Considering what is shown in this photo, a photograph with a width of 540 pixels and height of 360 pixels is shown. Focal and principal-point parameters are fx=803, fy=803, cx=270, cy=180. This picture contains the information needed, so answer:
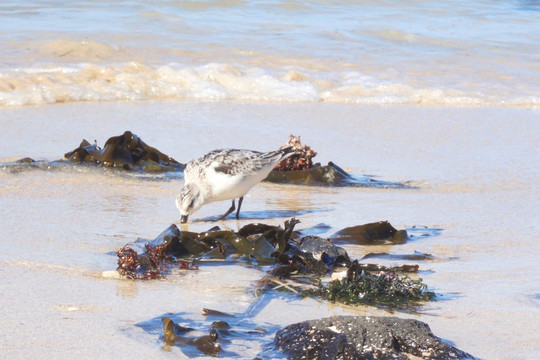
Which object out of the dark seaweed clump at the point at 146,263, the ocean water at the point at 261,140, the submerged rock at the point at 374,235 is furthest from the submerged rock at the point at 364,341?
the submerged rock at the point at 374,235

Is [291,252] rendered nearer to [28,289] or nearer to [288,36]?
[28,289]

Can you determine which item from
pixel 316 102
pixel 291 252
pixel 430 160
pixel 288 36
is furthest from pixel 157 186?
pixel 288 36

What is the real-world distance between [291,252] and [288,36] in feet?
35.3

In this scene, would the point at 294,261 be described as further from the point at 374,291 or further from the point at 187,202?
the point at 187,202

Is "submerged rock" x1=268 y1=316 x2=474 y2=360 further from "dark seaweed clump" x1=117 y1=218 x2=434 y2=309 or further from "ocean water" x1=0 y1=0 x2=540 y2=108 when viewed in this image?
"ocean water" x1=0 y1=0 x2=540 y2=108

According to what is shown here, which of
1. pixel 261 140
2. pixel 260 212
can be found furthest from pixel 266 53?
pixel 260 212

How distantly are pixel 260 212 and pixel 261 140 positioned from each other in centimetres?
221

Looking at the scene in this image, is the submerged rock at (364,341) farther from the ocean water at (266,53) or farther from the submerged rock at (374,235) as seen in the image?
the ocean water at (266,53)

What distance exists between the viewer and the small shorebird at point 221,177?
5398mm

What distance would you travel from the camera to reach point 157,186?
20.8 ft

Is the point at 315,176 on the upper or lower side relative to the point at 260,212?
upper

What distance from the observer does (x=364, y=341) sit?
2.99m

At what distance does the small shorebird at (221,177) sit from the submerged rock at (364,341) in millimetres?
2382

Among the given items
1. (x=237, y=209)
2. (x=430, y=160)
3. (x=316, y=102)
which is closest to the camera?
(x=237, y=209)
